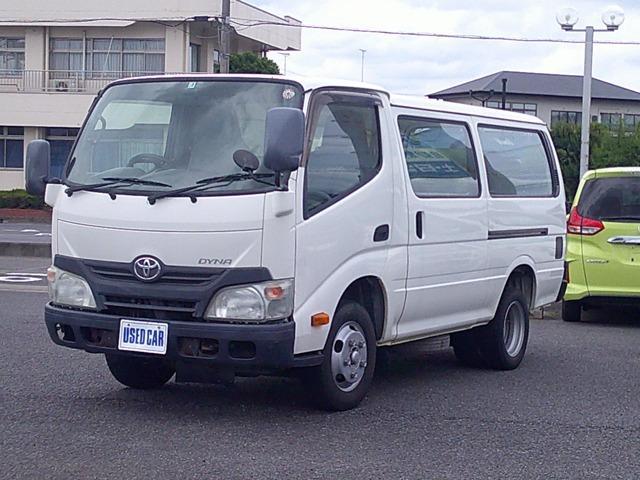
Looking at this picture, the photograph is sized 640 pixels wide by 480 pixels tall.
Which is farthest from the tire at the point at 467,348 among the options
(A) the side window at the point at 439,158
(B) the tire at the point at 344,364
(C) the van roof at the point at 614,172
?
(C) the van roof at the point at 614,172

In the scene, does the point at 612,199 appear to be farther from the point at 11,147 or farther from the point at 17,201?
the point at 11,147

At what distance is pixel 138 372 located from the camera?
816 cm

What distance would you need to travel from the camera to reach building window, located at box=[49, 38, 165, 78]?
4300 cm

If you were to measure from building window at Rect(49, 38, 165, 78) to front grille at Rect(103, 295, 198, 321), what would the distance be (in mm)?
36358

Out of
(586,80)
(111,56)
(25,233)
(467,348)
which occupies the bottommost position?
(25,233)

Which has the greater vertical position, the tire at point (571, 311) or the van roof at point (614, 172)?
the van roof at point (614, 172)

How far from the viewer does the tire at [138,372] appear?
806cm

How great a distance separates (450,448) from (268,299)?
4.56 feet

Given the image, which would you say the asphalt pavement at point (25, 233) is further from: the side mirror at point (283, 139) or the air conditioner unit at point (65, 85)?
the side mirror at point (283, 139)

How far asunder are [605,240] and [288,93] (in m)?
6.55

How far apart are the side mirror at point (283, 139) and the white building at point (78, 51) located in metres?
35.8

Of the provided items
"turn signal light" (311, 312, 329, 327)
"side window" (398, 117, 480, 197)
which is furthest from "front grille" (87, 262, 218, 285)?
"side window" (398, 117, 480, 197)

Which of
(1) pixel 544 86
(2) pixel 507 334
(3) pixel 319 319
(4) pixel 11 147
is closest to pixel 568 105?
(1) pixel 544 86

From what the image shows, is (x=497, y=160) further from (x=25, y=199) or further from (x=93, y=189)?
→ (x=25, y=199)
